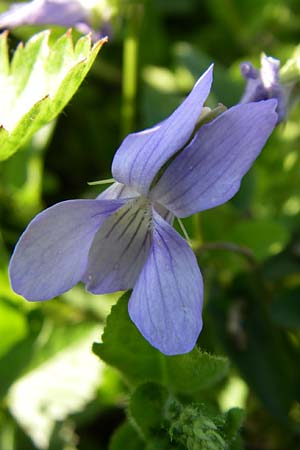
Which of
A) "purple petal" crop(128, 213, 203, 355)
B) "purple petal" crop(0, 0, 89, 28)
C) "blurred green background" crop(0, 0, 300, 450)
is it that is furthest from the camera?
"blurred green background" crop(0, 0, 300, 450)

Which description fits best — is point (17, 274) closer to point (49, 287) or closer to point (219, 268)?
point (49, 287)

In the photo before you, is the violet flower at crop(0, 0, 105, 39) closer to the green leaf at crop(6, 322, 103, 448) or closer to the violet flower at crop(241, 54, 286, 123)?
the violet flower at crop(241, 54, 286, 123)

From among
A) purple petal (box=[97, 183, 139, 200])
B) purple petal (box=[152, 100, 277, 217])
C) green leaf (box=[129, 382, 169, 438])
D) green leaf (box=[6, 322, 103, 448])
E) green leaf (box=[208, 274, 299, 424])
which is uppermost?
purple petal (box=[152, 100, 277, 217])

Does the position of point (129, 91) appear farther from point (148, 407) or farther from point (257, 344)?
point (148, 407)

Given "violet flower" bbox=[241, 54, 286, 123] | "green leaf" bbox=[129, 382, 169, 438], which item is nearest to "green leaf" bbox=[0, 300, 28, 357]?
"green leaf" bbox=[129, 382, 169, 438]

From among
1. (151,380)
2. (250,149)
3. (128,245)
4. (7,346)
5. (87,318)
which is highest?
(250,149)

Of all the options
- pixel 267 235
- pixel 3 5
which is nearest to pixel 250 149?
pixel 267 235

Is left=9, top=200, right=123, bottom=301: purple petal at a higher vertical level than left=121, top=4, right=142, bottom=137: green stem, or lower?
higher
